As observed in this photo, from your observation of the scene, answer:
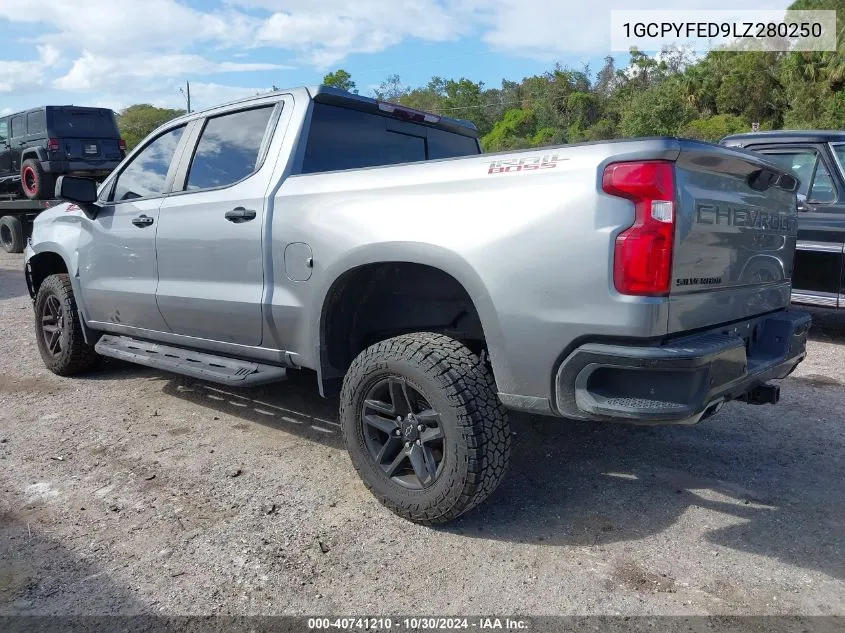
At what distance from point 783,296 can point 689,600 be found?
166 cm

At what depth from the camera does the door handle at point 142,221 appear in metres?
4.28

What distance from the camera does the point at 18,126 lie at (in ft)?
51.7

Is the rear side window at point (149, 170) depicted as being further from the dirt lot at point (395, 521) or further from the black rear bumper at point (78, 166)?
the black rear bumper at point (78, 166)

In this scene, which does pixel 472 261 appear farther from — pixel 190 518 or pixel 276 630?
pixel 190 518

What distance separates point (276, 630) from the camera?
7.73 feet

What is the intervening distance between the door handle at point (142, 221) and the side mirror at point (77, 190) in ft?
1.79

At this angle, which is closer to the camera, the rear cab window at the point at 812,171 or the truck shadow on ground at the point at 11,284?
the rear cab window at the point at 812,171

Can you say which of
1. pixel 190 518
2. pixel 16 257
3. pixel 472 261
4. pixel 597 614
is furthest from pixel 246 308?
pixel 16 257

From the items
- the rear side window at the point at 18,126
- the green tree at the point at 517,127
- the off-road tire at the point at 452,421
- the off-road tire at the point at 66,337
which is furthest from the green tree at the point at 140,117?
the off-road tire at the point at 452,421

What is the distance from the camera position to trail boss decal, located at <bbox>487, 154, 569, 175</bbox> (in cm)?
257

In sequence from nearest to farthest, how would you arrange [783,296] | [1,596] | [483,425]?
[1,596]
[483,425]
[783,296]

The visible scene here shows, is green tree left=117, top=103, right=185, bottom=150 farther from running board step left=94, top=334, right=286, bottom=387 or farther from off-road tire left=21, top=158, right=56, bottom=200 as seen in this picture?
running board step left=94, top=334, right=286, bottom=387

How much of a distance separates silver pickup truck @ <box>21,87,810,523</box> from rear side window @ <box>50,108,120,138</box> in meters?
12.2

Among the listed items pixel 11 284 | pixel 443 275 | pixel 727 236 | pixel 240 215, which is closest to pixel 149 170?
pixel 240 215
